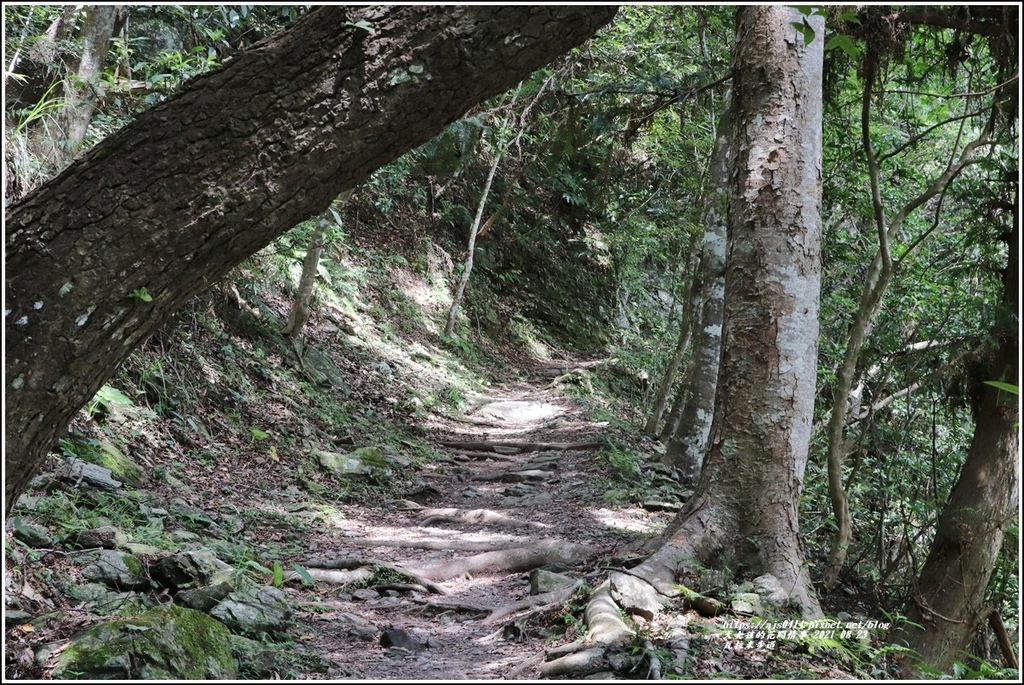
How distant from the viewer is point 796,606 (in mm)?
4016

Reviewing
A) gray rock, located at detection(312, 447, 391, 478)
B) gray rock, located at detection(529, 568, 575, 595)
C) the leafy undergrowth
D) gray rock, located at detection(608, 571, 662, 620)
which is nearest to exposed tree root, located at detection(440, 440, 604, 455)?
the leafy undergrowth

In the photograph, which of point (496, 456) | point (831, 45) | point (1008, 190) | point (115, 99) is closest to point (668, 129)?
point (496, 456)

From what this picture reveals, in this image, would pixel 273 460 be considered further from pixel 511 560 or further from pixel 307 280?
pixel 307 280

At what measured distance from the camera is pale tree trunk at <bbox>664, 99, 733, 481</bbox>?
9.33 m

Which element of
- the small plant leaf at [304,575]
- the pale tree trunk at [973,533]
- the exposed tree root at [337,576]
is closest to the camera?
the small plant leaf at [304,575]

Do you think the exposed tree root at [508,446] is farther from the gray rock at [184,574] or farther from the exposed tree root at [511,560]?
the gray rock at [184,574]

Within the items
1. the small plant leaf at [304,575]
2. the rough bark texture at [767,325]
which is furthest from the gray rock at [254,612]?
the rough bark texture at [767,325]

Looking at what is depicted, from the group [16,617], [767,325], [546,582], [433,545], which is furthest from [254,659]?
[767,325]

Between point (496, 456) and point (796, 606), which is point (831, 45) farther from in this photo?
point (496, 456)

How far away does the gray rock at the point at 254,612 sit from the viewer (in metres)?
3.72

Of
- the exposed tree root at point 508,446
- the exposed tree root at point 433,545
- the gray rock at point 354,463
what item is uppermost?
the exposed tree root at point 508,446

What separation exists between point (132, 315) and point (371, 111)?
3.48 feet

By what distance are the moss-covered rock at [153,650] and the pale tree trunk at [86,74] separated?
3556mm

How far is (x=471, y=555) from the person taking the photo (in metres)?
6.08
